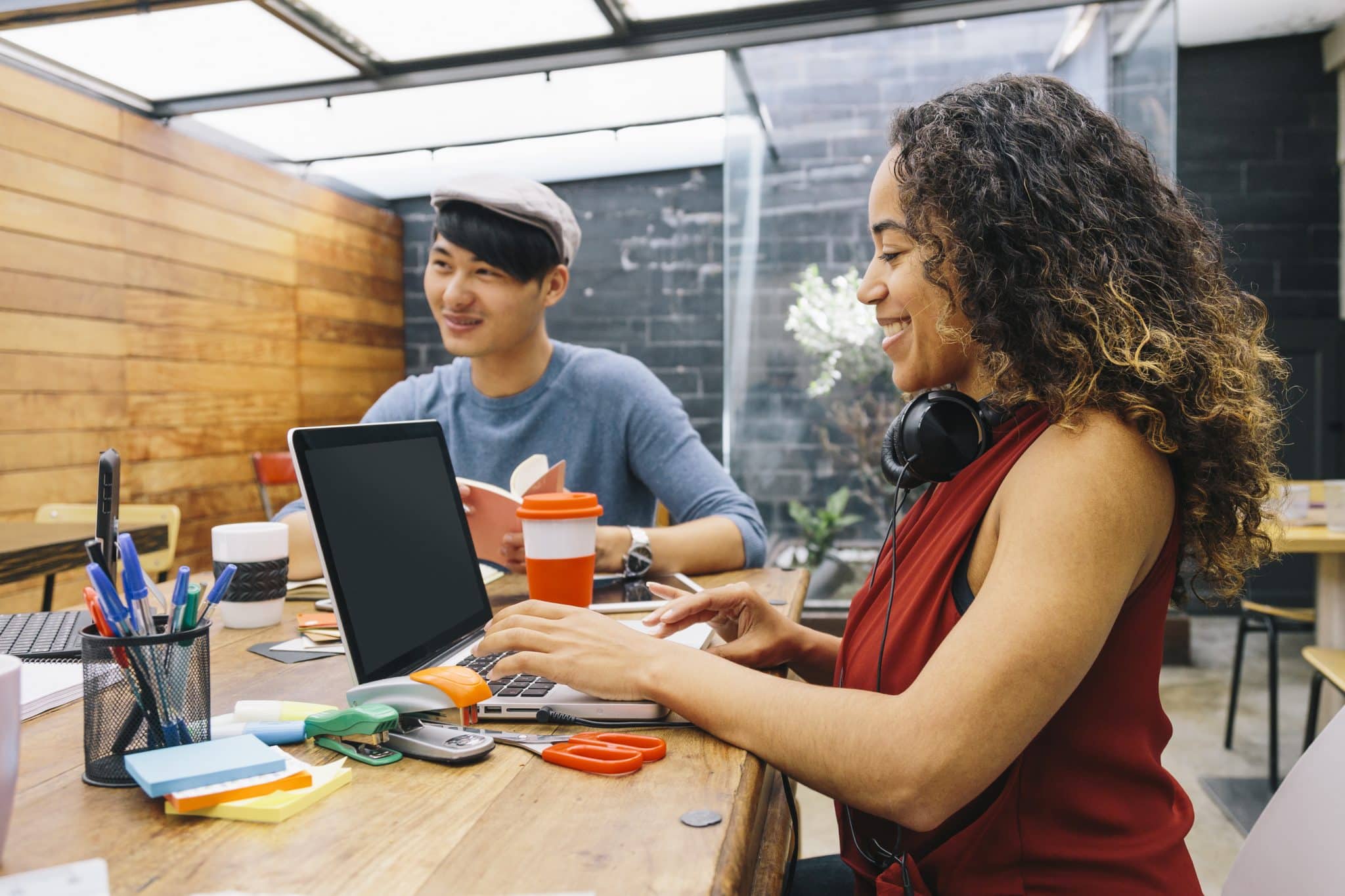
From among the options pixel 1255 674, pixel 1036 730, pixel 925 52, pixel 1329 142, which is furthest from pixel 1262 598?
pixel 1036 730

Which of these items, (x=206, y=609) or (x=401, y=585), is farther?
(x=401, y=585)

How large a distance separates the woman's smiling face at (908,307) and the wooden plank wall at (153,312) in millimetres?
3407

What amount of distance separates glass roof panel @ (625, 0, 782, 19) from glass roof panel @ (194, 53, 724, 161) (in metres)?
0.31

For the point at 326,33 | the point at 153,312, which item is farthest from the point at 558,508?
the point at 153,312

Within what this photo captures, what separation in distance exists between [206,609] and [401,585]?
0.24 meters

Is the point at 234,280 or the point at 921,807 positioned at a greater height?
the point at 234,280

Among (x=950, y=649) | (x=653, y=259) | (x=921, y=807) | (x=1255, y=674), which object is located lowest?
(x=1255, y=674)

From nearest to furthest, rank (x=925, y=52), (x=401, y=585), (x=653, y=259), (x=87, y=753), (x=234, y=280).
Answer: (x=87, y=753), (x=401, y=585), (x=925, y=52), (x=234, y=280), (x=653, y=259)

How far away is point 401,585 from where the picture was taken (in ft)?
3.12

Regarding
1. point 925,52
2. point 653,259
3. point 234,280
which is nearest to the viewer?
point 925,52

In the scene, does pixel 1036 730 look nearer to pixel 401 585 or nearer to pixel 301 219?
pixel 401 585

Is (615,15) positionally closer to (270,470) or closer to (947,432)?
(270,470)

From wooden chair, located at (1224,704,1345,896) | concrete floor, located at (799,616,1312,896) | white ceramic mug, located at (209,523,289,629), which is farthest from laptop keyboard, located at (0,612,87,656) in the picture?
concrete floor, located at (799,616,1312,896)

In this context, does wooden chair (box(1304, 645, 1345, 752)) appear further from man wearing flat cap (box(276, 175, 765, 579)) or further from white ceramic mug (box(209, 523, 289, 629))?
white ceramic mug (box(209, 523, 289, 629))
